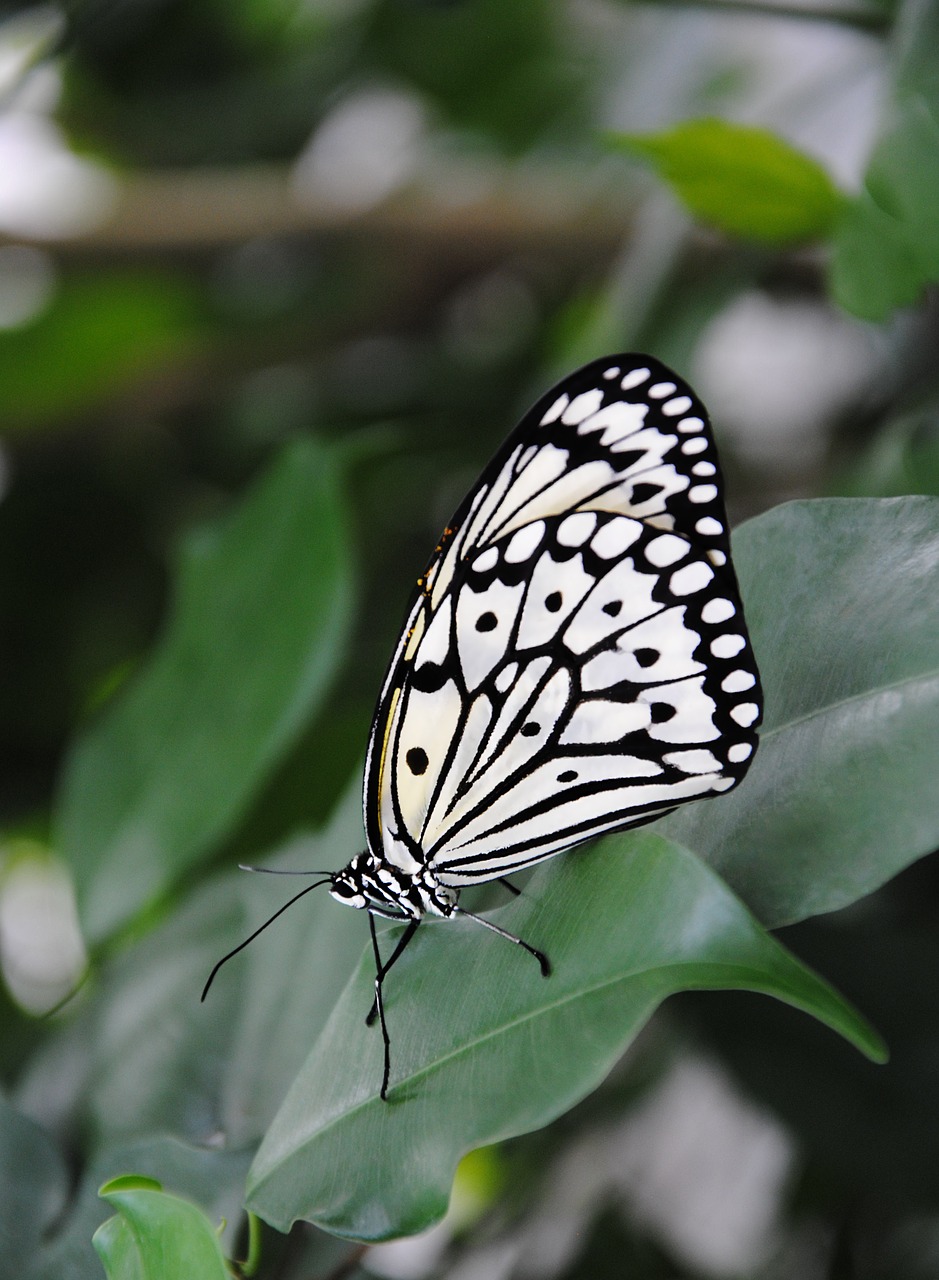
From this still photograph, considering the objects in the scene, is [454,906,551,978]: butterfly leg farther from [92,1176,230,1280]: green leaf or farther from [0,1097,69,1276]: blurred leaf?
[0,1097,69,1276]: blurred leaf

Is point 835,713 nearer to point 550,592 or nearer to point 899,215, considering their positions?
point 550,592

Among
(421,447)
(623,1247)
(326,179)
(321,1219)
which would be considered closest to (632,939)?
(321,1219)

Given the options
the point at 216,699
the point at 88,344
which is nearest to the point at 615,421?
the point at 216,699

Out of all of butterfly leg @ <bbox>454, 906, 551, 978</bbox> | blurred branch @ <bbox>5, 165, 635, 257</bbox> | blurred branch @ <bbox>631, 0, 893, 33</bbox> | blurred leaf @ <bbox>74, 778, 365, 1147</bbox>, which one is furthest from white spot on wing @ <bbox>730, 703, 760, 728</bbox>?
blurred branch @ <bbox>5, 165, 635, 257</bbox>

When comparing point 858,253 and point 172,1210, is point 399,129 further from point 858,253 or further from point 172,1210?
point 172,1210

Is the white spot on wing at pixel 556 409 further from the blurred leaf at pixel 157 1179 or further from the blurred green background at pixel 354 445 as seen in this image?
the blurred leaf at pixel 157 1179

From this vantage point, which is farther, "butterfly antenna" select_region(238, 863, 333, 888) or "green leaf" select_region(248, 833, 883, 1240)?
"butterfly antenna" select_region(238, 863, 333, 888)
